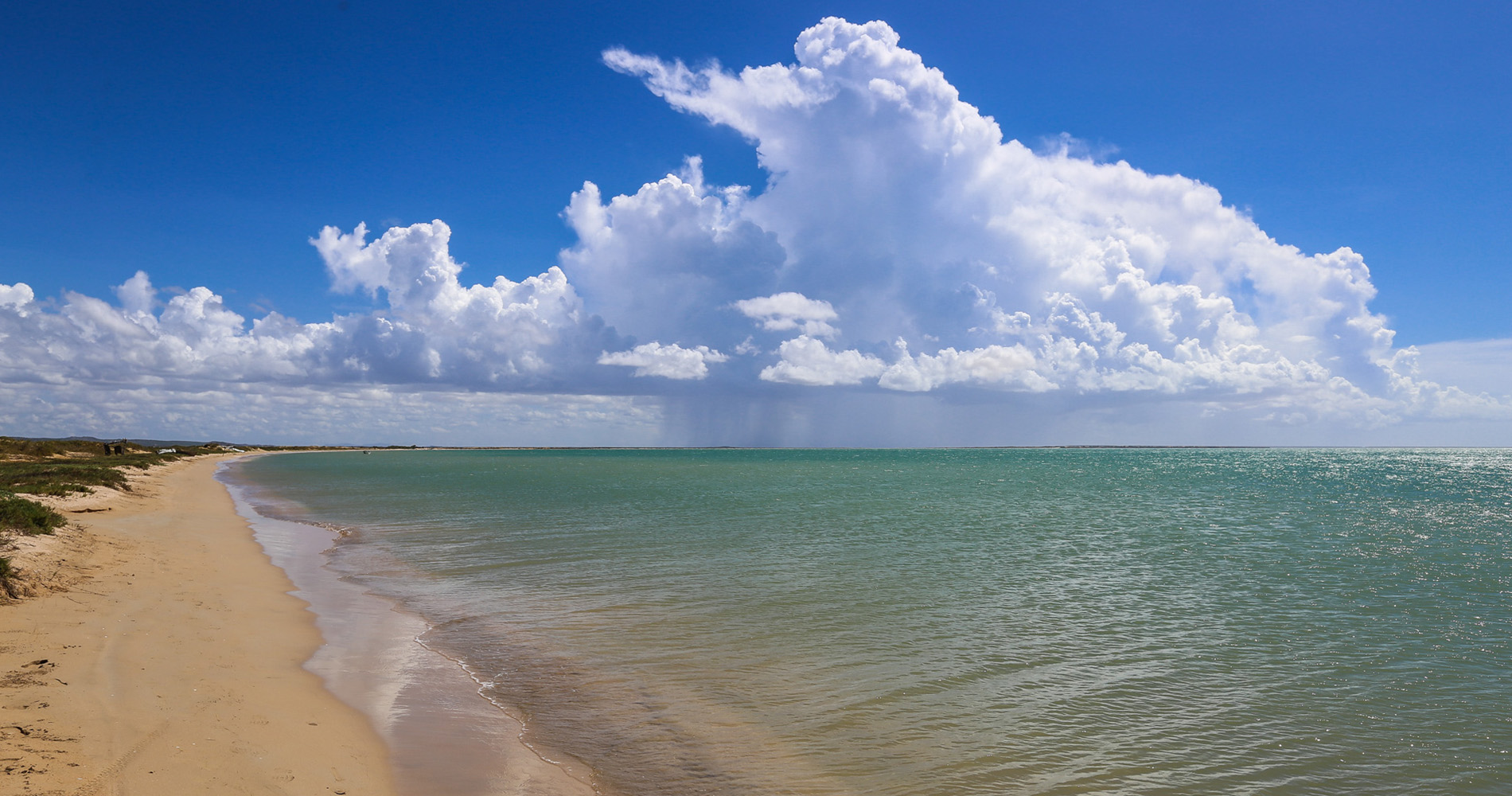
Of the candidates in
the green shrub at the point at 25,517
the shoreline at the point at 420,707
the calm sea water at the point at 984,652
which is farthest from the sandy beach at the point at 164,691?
the calm sea water at the point at 984,652

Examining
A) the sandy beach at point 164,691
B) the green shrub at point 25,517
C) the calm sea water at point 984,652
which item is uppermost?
the green shrub at point 25,517

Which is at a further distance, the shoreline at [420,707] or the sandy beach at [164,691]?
the shoreline at [420,707]

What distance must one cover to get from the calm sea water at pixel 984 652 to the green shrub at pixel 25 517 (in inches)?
293

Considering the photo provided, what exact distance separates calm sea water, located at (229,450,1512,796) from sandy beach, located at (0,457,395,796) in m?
2.68

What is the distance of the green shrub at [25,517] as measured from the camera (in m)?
18.9

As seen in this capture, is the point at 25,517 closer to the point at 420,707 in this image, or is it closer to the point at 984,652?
the point at 420,707

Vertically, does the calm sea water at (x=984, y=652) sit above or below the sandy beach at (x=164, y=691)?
below

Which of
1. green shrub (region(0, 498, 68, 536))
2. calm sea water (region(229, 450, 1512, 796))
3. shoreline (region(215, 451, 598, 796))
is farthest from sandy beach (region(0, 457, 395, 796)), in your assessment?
calm sea water (region(229, 450, 1512, 796))

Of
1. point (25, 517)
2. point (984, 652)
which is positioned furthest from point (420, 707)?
point (25, 517)

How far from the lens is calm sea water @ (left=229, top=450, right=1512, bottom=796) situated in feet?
30.7

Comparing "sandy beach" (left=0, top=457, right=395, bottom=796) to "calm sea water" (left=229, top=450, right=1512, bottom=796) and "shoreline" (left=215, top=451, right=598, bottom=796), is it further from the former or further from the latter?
"calm sea water" (left=229, top=450, right=1512, bottom=796)

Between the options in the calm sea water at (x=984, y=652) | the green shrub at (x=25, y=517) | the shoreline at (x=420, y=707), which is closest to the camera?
the shoreline at (x=420, y=707)

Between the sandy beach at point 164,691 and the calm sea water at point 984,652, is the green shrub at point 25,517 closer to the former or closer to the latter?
the sandy beach at point 164,691

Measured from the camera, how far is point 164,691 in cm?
1004
